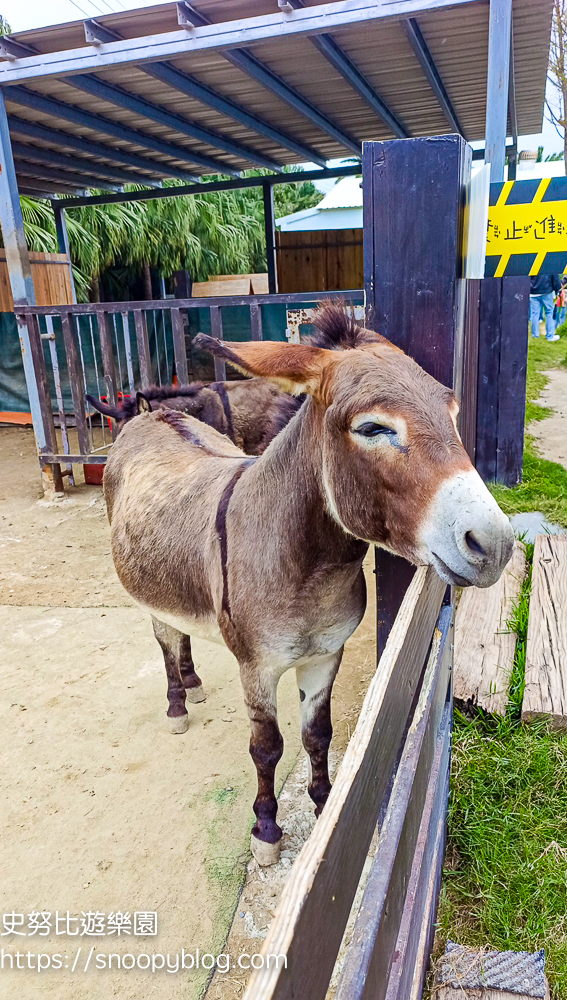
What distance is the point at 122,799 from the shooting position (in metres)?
2.60

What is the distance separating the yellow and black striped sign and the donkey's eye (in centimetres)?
95

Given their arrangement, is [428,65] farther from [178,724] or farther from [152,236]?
[152,236]

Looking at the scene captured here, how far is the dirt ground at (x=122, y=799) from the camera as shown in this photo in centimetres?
199

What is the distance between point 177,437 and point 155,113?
494cm

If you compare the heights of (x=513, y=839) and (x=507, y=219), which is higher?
(x=507, y=219)

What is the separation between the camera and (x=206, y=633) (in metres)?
2.40

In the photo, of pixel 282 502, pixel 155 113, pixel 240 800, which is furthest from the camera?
pixel 155 113

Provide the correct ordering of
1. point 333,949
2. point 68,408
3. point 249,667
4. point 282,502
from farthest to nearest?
1. point 68,408
2. point 249,667
3. point 282,502
4. point 333,949

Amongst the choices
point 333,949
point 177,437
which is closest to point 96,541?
point 177,437

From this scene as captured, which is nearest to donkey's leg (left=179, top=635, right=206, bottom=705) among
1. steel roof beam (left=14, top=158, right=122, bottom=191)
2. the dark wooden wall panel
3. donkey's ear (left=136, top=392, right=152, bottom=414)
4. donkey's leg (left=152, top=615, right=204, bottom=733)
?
donkey's leg (left=152, top=615, right=204, bottom=733)

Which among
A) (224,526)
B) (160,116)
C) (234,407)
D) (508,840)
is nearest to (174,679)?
(224,526)

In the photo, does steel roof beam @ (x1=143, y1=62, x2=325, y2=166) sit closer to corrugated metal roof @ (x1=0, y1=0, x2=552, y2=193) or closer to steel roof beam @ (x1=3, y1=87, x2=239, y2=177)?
corrugated metal roof @ (x1=0, y1=0, x2=552, y2=193)

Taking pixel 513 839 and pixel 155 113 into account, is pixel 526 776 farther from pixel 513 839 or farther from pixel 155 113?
pixel 155 113

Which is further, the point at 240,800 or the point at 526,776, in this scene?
the point at 240,800
